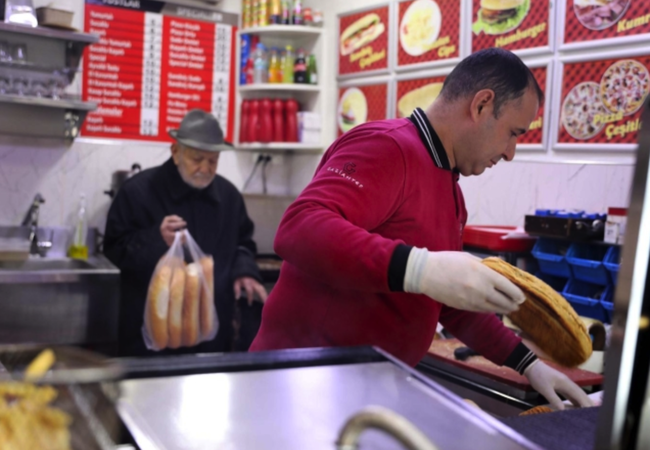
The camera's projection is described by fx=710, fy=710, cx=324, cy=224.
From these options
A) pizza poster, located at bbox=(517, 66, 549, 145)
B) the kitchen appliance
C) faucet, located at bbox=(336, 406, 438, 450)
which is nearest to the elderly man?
the kitchen appliance

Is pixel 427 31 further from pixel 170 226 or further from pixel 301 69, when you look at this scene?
pixel 170 226

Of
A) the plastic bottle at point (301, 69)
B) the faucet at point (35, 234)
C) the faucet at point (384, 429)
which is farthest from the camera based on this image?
the plastic bottle at point (301, 69)

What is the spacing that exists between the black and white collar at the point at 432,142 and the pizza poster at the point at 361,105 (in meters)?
2.55

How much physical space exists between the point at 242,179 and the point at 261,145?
38cm

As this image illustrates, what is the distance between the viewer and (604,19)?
305 centimetres

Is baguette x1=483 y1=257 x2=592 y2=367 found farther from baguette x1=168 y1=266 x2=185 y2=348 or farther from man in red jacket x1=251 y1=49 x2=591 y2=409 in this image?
baguette x1=168 y1=266 x2=185 y2=348

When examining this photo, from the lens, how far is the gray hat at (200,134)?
3.74 meters

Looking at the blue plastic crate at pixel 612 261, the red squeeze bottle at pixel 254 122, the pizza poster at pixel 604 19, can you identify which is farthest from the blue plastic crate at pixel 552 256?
the red squeeze bottle at pixel 254 122

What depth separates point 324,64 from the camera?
4.93 m

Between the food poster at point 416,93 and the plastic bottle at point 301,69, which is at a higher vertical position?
the plastic bottle at point 301,69

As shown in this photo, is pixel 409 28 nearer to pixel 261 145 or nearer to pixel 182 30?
pixel 261 145

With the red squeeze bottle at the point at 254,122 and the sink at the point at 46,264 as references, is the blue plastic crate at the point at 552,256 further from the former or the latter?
the red squeeze bottle at the point at 254,122

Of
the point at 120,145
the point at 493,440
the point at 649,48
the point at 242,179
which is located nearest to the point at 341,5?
the point at 242,179

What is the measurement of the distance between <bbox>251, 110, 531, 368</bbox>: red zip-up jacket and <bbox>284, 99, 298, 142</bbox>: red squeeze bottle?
10.0 feet
